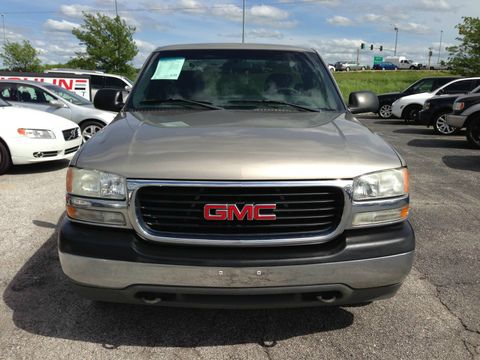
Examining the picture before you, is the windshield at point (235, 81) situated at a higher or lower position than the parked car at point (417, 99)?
higher

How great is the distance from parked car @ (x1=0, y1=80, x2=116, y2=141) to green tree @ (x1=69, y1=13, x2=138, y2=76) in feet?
75.0

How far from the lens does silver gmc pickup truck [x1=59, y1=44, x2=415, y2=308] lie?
225 centimetres

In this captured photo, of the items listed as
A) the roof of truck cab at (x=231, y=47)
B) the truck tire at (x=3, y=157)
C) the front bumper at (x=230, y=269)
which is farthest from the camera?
the truck tire at (x=3, y=157)

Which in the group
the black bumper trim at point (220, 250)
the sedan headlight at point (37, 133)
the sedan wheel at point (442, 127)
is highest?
the black bumper trim at point (220, 250)

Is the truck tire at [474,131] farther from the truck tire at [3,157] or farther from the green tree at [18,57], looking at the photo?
the green tree at [18,57]

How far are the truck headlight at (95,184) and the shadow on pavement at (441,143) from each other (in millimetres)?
10180

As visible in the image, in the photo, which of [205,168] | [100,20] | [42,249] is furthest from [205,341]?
[100,20]

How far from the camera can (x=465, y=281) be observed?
3.57m

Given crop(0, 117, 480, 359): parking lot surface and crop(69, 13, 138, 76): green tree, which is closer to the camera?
crop(0, 117, 480, 359): parking lot surface

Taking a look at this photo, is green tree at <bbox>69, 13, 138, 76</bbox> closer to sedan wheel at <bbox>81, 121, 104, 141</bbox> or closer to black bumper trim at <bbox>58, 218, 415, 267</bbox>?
sedan wheel at <bbox>81, 121, 104, 141</bbox>

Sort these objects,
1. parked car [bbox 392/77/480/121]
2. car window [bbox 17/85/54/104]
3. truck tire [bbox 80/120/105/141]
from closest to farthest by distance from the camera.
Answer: car window [bbox 17/85/54/104] → truck tire [bbox 80/120/105/141] → parked car [bbox 392/77/480/121]

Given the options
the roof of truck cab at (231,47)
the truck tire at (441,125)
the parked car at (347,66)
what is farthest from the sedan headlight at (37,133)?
the parked car at (347,66)

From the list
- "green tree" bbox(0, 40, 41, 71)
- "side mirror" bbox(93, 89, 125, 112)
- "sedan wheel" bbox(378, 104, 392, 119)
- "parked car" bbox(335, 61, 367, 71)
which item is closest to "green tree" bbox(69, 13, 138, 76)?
"green tree" bbox(0, 40, 41, 71)

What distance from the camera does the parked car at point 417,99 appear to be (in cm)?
1459
